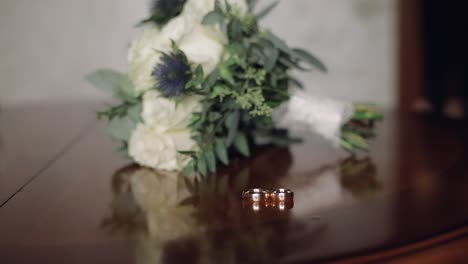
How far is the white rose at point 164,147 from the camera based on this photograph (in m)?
0.96

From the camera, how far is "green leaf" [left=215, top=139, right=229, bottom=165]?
96cm

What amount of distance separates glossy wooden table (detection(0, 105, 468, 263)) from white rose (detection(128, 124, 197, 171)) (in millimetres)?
24

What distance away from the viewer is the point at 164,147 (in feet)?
3.17

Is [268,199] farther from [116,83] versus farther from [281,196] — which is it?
[116,83]

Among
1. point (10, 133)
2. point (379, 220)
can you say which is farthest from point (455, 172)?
point (10, 133)

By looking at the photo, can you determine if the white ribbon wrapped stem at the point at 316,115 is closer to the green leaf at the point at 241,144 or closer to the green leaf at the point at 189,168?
the green leaf at the point at 241,144

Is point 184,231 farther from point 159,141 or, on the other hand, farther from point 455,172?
point 455,172

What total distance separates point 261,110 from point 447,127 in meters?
0.62

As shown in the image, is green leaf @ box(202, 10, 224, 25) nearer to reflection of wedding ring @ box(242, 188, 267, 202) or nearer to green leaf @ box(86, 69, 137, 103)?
green leaf @ box(86, 69, 137, 103)

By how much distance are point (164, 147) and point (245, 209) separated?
299 mm

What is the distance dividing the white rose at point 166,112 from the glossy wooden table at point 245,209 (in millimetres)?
84

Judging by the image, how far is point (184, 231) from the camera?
0.62m

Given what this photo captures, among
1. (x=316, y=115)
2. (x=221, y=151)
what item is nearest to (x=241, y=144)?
(x=221, y=151)

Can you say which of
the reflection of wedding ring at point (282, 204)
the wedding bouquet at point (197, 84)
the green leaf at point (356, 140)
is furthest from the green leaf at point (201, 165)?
the green leaf at point (356, 140)
